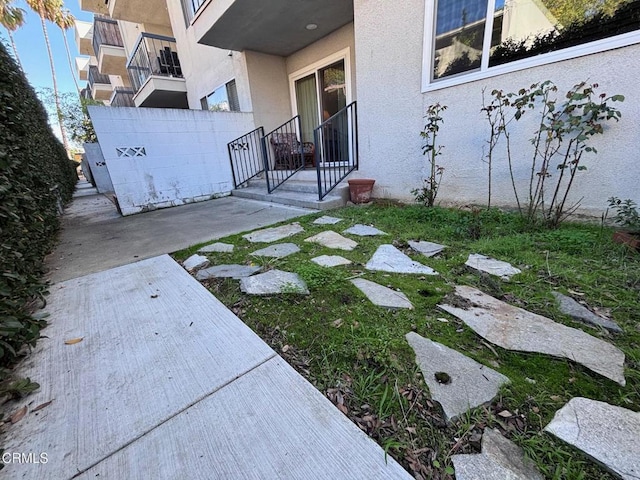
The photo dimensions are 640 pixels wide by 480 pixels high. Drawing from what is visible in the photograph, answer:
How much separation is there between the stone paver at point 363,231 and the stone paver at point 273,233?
0.60 metres

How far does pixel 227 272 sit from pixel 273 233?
3.31ft

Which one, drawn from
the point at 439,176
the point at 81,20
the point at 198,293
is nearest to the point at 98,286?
the point at 198,293

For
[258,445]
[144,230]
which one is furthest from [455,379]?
[144,230]

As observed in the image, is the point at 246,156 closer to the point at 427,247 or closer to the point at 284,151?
the point at 284,151

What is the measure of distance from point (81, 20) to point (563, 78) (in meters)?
26.1

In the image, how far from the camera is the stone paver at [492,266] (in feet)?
6.08

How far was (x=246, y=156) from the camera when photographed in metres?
6.06

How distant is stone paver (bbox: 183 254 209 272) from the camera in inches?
89.7

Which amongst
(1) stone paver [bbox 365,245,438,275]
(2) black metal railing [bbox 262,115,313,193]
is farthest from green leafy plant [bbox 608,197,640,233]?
(2) black metal railing [bbox 262,115,313,193]

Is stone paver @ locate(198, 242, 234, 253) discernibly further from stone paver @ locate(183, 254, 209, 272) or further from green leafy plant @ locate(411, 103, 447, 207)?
green leafy plant @ locate(411, 103, 447, 207)

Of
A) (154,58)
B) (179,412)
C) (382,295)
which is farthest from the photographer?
(154,58)

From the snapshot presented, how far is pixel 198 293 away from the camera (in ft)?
6.04

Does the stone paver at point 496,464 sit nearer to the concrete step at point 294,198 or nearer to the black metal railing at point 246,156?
the concrete step at point 294,198

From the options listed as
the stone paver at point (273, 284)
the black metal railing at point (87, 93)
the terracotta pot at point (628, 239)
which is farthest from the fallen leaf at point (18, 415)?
the black metal railing at point (87, 93)
